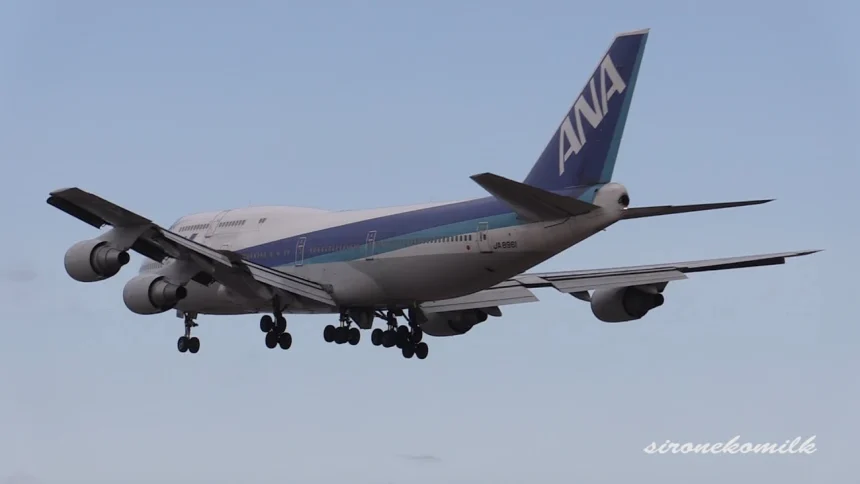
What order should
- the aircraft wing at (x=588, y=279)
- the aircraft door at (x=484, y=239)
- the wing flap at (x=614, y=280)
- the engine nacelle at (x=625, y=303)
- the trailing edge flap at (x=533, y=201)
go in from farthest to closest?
1. the engine nacelle at (x=625, y=303)
2. the wing flap at (x=614, y=280)
3. the aircraft wing at (x=588, y=279)
4. the aircraft door at (x=484, y=239)
5. the trailing edge flap at (x=533, y=201)

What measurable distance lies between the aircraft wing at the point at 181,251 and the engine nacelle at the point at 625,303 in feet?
28.3

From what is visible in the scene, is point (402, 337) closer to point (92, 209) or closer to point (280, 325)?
point (280, 325)

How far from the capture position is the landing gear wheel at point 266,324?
51.3m

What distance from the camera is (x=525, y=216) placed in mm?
45000

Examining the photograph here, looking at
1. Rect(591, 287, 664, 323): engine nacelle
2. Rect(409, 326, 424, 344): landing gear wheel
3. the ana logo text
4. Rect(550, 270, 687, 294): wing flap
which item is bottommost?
Rect(409, 326, 424, 344): landing gear wheel

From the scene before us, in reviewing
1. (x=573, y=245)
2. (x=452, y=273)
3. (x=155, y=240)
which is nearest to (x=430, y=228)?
(x=452, y=273)

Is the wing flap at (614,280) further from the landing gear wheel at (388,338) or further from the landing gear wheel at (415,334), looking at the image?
the landing gear wheel at (388,338)

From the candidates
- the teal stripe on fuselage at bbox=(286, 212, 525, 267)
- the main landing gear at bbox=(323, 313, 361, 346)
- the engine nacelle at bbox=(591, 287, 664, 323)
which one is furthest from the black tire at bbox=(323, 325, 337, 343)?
the engine nacelle at bbox=(591, 287, 664, 323)

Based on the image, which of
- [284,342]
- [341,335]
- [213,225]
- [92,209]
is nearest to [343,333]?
[341,335]

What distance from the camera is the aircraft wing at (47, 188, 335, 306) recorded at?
4566cm

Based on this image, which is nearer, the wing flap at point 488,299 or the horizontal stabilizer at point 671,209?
the horizontal stabilizer at point 671,209

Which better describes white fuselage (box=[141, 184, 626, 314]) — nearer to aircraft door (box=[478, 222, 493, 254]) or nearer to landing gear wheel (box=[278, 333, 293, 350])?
aircraft door (box=[478, 222, 493, 254])

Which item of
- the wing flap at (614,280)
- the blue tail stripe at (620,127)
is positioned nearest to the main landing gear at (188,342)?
the wing flap at (614,280)

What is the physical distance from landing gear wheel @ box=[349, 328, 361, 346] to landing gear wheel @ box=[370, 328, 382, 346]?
4.97ft
